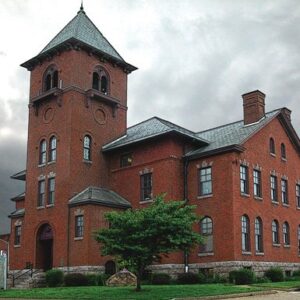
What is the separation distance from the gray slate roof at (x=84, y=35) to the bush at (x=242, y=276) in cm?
2231

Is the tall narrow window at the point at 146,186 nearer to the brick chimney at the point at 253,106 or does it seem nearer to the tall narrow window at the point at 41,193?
the tall narrow window at the point at 41,193

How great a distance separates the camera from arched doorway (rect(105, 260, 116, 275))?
40219 millimetres

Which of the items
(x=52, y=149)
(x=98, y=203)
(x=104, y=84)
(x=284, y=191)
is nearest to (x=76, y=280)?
(x=98, y=203)

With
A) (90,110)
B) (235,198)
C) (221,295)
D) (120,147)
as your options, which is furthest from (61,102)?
(221,295)

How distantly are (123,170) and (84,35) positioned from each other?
12.5 m

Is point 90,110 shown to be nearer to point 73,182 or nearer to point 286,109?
point 73,182

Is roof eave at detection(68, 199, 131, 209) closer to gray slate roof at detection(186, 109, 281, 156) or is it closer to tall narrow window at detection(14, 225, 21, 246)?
gray slate roof at detection(186, 109, 281, 156)

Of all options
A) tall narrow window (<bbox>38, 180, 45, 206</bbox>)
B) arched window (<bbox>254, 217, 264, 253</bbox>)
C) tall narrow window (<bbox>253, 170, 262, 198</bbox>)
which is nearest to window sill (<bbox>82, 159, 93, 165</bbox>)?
tall narrow window (<bbox>38, 180, 45, 206</bbox>)

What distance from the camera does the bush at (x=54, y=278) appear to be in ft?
126

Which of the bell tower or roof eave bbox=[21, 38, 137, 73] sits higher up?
roof eave bbox=[21, 38, 137, 73]

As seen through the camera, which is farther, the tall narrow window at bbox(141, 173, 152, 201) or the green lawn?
the tall narrow window at bbox(141, 173, 152, 201)

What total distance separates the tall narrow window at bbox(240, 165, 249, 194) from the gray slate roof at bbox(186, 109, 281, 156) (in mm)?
2048

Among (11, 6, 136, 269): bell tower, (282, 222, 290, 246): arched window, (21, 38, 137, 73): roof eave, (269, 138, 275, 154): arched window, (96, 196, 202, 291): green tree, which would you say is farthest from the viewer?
(21, 38, 137, 73): roof eave

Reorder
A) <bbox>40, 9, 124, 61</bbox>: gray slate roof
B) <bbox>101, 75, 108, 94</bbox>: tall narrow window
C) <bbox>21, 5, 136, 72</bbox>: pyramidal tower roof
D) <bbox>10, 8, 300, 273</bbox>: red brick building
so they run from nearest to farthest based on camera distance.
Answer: <bbox>10, 8, 300, 273</bbox>: red brick building, <bbox>21, 5, 136, 72</bbox>: pyramidal tower roof, <bbox>40, 9, 124, 61</bbox>: gray slate roof, <bbox>101, 75, 108, 94</bbox>: tall narrow window
